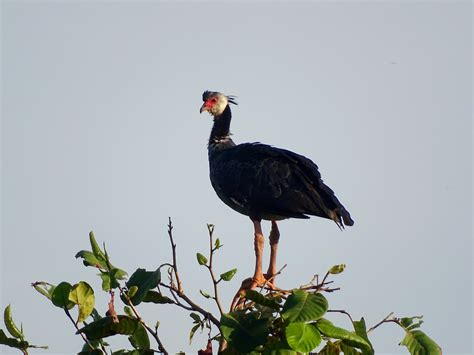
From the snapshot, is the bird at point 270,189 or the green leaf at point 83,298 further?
the bird at point 270,189

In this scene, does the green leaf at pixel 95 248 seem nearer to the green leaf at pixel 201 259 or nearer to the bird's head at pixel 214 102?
the green leaf at pixel 201 259

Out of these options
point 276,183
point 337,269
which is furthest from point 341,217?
point 337,269

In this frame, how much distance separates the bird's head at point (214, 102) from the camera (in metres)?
10.0

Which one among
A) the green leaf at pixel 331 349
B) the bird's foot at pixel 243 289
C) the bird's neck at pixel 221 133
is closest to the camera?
the green leaf at pixel 331 349

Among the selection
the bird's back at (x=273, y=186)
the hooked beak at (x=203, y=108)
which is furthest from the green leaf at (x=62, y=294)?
the hooked beak at (x=203, y=108)

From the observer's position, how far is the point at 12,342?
15.3 ft

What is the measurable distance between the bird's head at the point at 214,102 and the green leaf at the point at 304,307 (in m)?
5.62

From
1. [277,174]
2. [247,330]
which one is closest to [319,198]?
[277,174]

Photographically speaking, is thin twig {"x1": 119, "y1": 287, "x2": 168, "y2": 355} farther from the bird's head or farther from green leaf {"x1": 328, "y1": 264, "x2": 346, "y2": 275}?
the bird's head

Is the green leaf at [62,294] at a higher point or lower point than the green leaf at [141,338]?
higher

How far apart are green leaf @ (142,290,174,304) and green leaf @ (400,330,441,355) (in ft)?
4.52

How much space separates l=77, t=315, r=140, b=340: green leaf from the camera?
180 inches

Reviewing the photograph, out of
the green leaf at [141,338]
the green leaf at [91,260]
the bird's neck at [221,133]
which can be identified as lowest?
the green leaf at [141,338]

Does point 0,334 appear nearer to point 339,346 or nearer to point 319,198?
point 339,346
